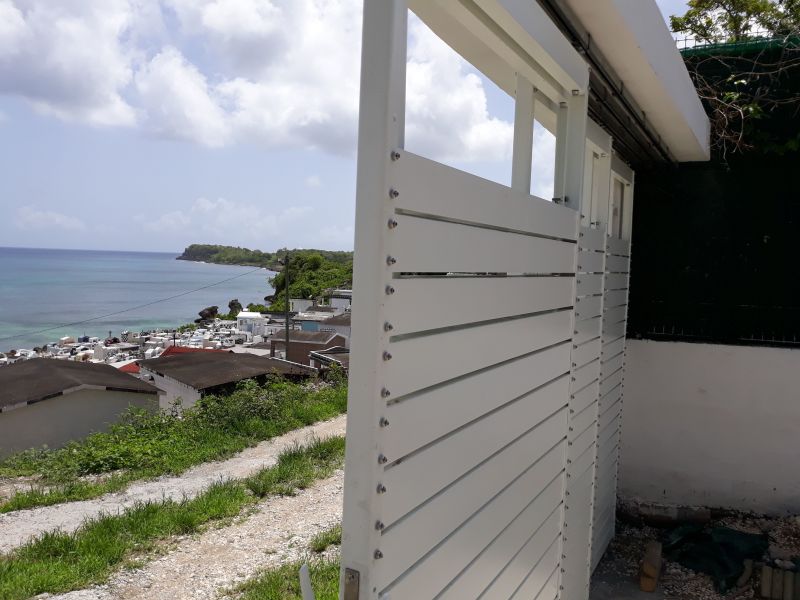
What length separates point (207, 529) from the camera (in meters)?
5.83

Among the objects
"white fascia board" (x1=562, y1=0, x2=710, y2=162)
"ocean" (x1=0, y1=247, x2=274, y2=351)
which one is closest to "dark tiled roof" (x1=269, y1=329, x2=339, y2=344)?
"white fascia board" (x1=562, y1=0, x2=710, y2=162)

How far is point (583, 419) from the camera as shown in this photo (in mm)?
3883

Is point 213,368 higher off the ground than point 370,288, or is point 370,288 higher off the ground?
point 370,288

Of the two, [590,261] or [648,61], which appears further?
[590,261]

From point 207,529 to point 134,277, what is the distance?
628 ft

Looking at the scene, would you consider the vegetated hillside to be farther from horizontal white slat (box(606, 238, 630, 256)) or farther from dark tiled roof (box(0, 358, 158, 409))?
horizontal white slat (box(606, 238, 630, 256))

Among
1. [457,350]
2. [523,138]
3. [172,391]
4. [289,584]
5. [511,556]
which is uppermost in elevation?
[523,138]

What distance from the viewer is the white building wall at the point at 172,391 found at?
48.8 ft

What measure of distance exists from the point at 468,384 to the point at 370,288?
0.64 metres

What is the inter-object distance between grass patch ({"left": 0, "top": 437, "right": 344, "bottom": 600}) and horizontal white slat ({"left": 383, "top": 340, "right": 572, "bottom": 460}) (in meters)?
3.91

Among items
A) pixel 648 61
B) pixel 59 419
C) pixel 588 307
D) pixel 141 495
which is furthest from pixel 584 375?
pixel 59 419

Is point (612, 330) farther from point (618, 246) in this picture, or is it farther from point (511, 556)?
point (511, 556)

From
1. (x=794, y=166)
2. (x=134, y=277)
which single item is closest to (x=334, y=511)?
(x=794, y=166)

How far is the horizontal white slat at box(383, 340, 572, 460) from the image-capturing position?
1588mm
